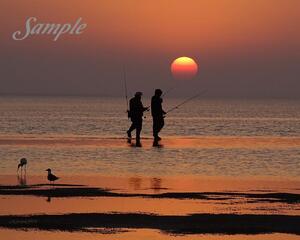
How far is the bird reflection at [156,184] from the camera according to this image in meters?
17.7

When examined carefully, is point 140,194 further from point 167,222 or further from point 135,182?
point 167,222

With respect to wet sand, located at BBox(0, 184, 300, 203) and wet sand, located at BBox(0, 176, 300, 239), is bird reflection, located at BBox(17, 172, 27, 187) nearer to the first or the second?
wet sand, located at BBox(0, 176, 300, 239)

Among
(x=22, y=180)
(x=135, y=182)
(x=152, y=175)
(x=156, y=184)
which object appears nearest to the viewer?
(x=156, y=184)

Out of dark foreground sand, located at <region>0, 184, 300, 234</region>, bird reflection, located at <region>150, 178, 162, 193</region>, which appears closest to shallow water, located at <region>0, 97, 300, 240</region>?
bird reflection, located at <region>150, 178, 162, 193</region>

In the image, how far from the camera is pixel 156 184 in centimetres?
1870

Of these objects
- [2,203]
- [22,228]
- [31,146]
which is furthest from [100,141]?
[22,228]

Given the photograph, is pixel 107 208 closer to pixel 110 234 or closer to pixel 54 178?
pixel 110 234

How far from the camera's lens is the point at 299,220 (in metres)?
13.9

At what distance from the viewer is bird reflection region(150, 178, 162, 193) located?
17.7 metres

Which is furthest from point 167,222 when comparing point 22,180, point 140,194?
point 22,180

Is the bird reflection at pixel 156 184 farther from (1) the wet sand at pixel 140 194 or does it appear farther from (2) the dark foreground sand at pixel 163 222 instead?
(2) the dark foreground sand at pixel 163 222

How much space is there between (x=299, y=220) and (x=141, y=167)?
912 centimetres

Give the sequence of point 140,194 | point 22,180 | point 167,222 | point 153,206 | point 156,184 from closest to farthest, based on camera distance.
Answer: point 167,222, point 153,206, point 140,194, point 156,184, point 22,180

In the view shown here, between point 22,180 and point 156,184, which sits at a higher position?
point 22,180
